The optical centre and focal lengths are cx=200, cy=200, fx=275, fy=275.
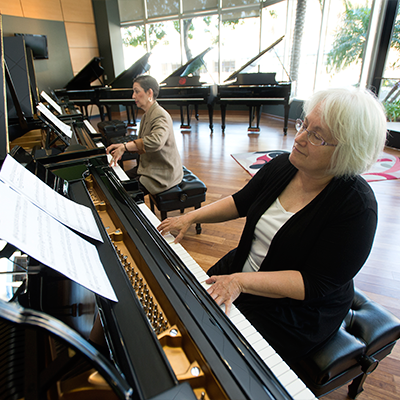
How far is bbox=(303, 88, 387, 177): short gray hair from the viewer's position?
3.19 feet

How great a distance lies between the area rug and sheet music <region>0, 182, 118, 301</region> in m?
3.66

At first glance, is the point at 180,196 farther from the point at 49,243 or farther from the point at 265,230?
the point at 49,243

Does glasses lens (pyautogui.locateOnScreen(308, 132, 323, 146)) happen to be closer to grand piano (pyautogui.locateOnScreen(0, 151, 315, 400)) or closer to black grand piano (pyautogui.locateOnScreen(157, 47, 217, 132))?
grand piano (pyautogui.locateOnScreen(0, 151, 315, 400))

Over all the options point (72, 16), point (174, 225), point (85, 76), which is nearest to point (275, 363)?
point (174, 225)

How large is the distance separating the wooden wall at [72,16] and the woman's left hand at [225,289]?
8908mm

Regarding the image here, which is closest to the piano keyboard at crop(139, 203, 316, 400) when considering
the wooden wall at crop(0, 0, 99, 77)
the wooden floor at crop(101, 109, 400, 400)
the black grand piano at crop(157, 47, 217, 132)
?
the wooden floor at crop(101, 109, 400, 400)

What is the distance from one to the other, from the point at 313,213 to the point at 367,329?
0.54 metres

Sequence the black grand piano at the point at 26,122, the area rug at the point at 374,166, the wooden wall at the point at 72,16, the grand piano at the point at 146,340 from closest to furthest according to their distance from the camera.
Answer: the grand piano at the point at 146,340
the black grand piano at the point at 26,122
the area rug at the point at 374,166
the wooden wall at the point at 72,16

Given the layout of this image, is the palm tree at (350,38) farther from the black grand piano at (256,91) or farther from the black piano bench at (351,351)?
the black piano bench at (351,351)

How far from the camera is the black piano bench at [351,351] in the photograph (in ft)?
3.37

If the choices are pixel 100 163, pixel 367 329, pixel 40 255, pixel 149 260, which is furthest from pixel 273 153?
pixel 40 255

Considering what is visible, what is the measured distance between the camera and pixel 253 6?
756 cm

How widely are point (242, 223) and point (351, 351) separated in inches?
75.6

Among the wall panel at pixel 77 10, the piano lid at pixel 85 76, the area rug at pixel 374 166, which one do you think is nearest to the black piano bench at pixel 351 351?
A: the area rug at pixel 374 166
